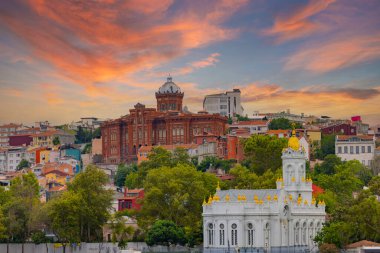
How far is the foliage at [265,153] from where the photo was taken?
11700cm

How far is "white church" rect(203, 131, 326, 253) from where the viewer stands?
82312mm

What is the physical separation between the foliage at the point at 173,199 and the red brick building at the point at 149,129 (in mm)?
58018

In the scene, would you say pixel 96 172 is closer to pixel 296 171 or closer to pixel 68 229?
pixel 68 229

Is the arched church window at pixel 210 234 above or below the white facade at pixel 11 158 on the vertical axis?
below

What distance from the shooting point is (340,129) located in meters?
161

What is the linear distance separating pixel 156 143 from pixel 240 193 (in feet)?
247

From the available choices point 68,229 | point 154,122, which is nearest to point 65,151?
point 154,122

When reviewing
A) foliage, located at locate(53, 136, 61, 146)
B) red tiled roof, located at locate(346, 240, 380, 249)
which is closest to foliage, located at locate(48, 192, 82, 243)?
red tiled roof, located at locate(346, 240, 380, 249)

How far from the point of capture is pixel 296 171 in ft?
292

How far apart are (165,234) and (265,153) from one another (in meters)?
32.5

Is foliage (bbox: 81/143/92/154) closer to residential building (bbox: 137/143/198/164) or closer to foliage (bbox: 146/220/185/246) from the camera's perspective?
residential building (bbox: 137/143/198/164)

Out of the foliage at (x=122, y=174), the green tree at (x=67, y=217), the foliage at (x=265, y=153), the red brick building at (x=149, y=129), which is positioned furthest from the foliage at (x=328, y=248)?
the red brick building at (x=149, y=129)

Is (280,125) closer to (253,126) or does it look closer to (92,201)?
(253,126)

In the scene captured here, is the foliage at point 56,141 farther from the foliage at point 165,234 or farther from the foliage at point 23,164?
the foliage at point 165,234
